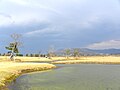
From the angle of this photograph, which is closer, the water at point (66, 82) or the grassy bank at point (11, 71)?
the water at point (66, 82)

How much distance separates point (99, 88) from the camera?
3978 cm

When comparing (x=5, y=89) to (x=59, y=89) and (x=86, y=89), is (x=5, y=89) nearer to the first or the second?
(x=59, y=89)

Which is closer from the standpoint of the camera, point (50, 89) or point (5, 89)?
point (5, 89)

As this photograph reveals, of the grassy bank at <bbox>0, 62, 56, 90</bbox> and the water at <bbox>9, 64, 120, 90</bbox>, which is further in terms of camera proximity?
the grassy bank at <bbox>0, 62, 56, 90</bbox>

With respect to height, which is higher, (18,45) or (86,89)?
(18,45)

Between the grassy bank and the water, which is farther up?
the grassy bank

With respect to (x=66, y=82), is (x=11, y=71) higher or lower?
higher

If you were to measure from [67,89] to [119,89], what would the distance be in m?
7.84

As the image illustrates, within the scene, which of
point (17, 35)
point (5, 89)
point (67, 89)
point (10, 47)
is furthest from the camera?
point (10, 47)

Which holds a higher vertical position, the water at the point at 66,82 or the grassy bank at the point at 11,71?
the grassy bank at the point at 11,71

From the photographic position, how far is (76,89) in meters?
38.6

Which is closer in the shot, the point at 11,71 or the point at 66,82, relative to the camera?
the point at 66,82

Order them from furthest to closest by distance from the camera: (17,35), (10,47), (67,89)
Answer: (10,47), (17,35), (67,89)

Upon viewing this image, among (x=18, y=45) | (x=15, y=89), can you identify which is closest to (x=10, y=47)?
(x=18, y=45)
